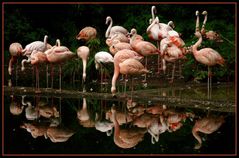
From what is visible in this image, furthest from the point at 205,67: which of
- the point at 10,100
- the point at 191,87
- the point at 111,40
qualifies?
the point at 10,100

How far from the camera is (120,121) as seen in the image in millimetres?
8086

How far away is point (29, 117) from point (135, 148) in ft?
6.67

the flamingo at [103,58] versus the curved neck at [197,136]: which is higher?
the flamingo at [103,58]

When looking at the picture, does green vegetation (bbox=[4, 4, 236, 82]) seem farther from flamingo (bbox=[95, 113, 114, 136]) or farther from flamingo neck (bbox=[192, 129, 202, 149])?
flamingo neck (bbox=[192, 129, 202, 149])

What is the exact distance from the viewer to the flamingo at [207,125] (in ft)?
25.0

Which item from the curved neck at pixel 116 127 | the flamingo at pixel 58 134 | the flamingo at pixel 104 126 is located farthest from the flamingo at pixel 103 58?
the flamingo at pixel 58 134

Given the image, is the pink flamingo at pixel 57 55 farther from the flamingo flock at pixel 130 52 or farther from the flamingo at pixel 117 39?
the flamingo at pixel 117 39

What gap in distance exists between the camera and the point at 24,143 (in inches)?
286

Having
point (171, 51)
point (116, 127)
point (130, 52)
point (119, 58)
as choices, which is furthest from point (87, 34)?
point (116, 127)

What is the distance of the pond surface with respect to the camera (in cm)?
706

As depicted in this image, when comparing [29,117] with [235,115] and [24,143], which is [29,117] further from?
[235,115]

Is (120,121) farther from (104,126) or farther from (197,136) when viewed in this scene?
(197,136)

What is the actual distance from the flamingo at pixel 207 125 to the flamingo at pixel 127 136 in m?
0.63

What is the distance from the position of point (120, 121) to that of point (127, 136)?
26.8 inches
